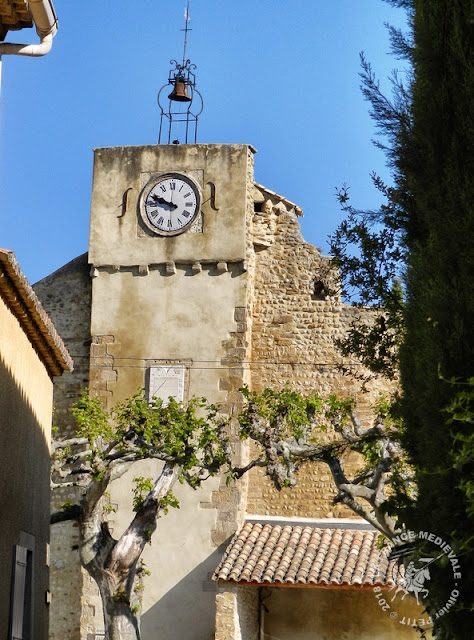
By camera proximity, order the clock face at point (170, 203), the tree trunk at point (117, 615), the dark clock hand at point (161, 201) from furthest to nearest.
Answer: the dark clock hand at point (161, 201) < the clock face at point (170, 203) < the tree trunk at point (117, 615)

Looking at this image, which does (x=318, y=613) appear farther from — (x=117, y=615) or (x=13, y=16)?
(x=13, y=16)

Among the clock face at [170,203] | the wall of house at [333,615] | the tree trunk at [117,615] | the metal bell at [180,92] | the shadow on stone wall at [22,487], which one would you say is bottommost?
the wall of house at [333,615]

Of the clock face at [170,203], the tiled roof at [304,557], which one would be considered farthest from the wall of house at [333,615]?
the clock face at [170,203]

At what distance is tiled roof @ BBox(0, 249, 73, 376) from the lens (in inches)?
321

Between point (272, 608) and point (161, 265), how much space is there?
232 inches

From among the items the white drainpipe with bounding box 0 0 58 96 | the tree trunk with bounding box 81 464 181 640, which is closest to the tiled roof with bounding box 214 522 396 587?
the tree trunk with bounding box 81 464 181 640

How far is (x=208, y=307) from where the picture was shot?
60.3 feet

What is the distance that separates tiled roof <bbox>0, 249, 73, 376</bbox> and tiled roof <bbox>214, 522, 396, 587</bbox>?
5715 millimetres

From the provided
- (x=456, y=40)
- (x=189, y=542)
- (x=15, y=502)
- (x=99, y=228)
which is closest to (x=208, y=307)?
(x=99, y=228)

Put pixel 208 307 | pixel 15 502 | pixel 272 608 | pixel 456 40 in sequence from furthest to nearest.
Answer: pixel 208 307 → pixel 272 608 → pixel 15 502 → pixel 456 40

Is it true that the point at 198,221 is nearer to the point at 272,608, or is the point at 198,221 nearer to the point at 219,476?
the point at 219,476

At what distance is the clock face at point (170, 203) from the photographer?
1892 cm

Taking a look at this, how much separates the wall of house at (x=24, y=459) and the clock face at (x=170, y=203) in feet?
23.8

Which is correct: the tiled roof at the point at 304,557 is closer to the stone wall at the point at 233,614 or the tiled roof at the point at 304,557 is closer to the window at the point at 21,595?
the stone wall at the point at 233,614
